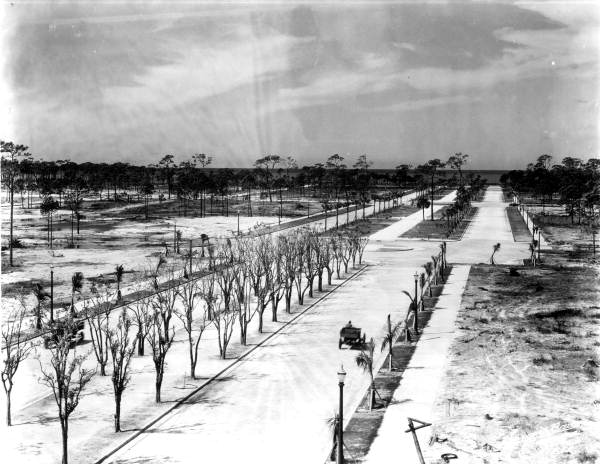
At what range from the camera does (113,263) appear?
6481cm

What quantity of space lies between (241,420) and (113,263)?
42.5m

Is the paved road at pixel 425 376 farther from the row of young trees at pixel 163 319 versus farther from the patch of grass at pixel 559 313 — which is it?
the row of young trees at pixel 163 319

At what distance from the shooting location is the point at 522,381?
98.6 ft

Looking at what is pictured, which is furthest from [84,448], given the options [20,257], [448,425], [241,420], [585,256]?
[585,256]

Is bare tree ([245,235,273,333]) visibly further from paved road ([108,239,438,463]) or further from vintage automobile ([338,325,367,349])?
vintage automobile ([338,325,367,349])

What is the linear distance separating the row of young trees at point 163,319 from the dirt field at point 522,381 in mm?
11333

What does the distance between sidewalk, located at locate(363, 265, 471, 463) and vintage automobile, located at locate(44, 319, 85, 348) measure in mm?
13122

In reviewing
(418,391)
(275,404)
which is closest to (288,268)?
(418,391)

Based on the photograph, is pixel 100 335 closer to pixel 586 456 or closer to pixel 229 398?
pixel 229 398

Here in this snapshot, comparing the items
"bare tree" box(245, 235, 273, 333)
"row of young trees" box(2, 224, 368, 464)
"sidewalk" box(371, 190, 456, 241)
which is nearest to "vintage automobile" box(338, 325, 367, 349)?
"row of young trees" box(2, 224, 368, 464)

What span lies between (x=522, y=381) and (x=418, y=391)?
5050 mm

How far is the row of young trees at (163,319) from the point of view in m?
24.7

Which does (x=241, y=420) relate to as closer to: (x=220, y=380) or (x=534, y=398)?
(x=220, y=380)

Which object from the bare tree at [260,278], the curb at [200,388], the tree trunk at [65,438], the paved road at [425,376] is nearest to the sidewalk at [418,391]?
the paved road at [425,376]
